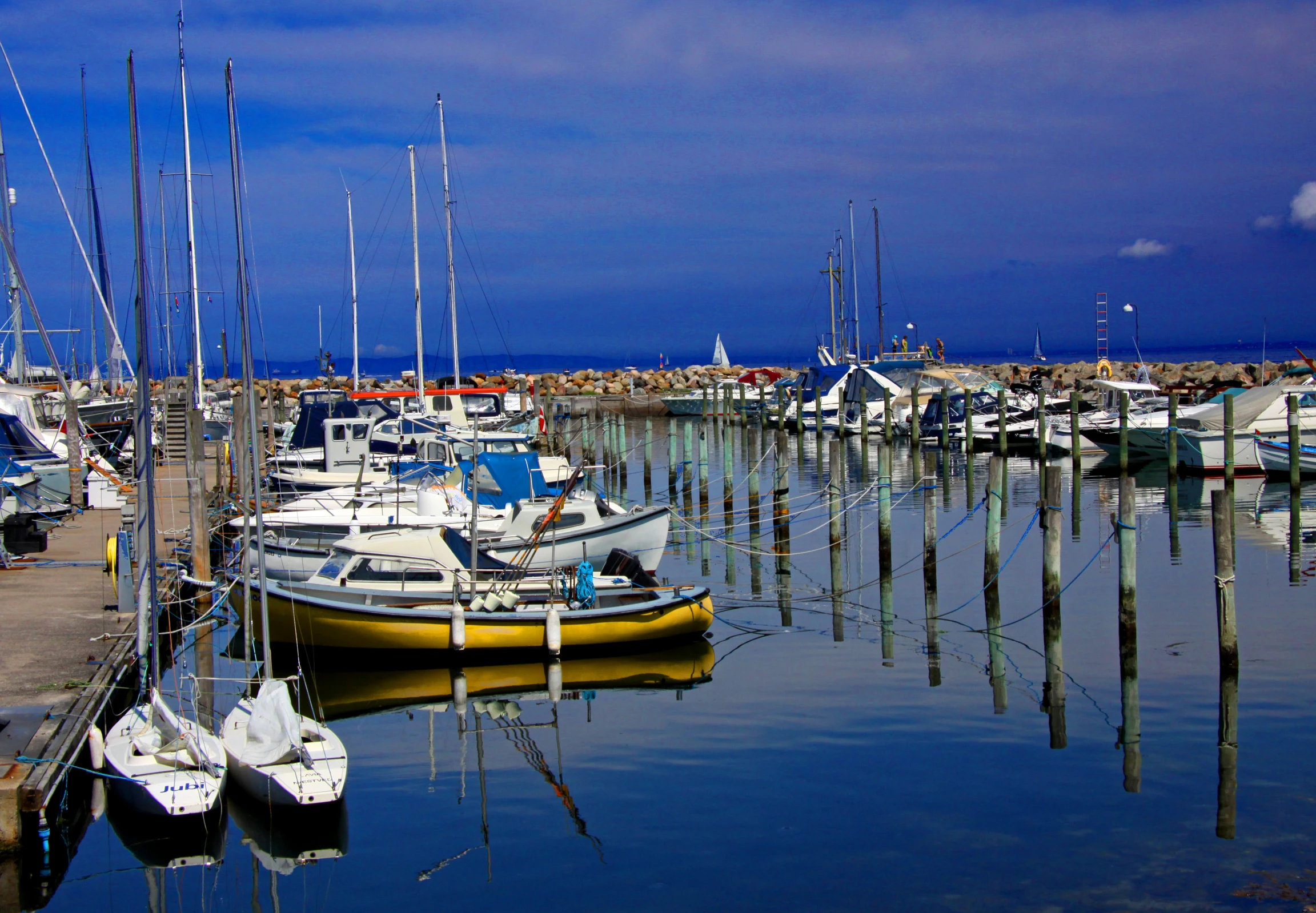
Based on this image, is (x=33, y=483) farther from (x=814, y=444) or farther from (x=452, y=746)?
(x=814, y=444)

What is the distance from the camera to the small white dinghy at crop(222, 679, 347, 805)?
997cm

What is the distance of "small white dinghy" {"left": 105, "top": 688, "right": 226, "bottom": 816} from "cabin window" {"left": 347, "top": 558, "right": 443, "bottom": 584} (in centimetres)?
562

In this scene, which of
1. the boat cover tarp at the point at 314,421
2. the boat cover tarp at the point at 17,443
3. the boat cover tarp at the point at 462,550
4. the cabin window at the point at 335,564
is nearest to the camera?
the boat cover tarp at the point at 462,550

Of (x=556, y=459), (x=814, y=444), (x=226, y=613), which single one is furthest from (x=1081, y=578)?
(x=814, y=444)

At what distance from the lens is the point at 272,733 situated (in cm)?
1022

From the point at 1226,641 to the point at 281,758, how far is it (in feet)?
29.5

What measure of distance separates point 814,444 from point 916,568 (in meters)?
27.7

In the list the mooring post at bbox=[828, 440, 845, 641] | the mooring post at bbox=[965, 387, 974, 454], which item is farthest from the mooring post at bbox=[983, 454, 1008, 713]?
the mooring post at bbox=[965, 387, 974, 454]

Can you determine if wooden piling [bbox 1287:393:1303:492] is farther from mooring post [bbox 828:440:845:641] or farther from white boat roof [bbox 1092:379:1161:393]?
white boat roof [bbox 1092:379:1161:393]

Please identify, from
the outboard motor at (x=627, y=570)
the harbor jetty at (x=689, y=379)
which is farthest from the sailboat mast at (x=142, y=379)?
the harbor jetty at (x=689, y=379)

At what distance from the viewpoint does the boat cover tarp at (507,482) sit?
72.1ft

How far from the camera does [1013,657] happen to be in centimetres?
1552

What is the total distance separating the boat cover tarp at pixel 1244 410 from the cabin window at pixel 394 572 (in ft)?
82.5

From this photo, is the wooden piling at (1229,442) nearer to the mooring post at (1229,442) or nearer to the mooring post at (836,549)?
the mooring post at (1229,442)
